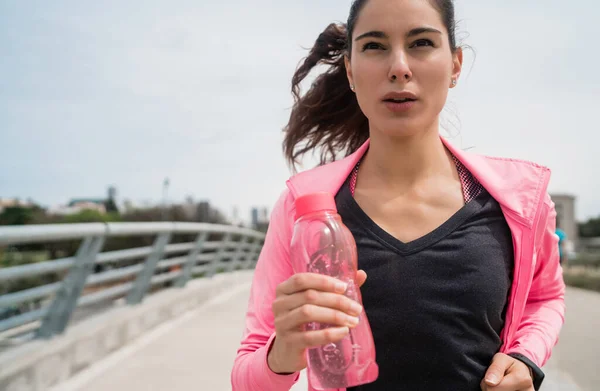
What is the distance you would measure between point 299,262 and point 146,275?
17.1 ft

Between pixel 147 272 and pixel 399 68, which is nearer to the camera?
pixel 399 68

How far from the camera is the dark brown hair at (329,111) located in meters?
2.28

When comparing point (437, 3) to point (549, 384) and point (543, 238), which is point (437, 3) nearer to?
point (543, 238)

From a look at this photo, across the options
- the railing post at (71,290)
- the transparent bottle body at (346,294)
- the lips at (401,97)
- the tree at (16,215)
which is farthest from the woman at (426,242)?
the tree at (16,215)

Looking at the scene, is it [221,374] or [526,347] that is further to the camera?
[221,374]

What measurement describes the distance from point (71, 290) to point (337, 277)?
353 centimetres

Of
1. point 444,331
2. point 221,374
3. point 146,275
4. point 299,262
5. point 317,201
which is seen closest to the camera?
point 317,201

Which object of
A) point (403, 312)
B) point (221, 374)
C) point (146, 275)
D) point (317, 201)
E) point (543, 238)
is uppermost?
point (317, 201)

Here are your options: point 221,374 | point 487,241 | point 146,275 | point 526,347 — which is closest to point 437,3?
point 487,241

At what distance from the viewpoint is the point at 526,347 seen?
1.58m

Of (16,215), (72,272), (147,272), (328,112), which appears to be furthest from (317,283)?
(16,215)

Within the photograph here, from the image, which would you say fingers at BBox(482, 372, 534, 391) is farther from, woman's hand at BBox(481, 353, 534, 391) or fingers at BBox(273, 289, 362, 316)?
fingers at BBox(273, 289, 362, 316)

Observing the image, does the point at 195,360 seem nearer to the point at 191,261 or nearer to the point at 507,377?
the point at 191,261

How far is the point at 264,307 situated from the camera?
5.24 feet
